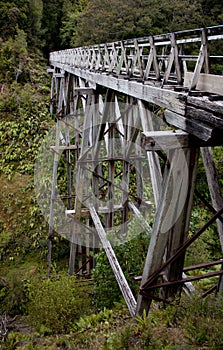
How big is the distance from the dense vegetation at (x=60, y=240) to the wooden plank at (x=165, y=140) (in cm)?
162

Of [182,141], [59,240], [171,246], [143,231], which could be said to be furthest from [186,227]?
[59,240]

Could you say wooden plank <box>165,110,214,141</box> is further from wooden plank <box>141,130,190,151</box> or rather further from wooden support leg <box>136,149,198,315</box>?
wooden support leg <box>136,149,198,315</box>

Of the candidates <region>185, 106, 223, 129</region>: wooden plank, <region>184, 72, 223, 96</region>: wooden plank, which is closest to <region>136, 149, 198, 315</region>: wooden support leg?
<region>185, 106, 223, 129</region>: wooden plank

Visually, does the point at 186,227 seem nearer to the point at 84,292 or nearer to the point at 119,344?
the point at 119,344

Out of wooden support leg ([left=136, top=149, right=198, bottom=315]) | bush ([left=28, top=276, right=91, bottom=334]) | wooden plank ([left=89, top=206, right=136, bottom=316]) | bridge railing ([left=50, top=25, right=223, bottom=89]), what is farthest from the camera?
bush ([left=28, top=276, right=91, bottom=334])

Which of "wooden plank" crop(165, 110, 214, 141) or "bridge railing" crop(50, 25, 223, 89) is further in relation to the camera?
"bridge railing" crop(50, 25, 223, 89)

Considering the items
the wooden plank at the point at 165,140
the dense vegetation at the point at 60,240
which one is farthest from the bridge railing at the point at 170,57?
the dense vegetation at the point at 60,240

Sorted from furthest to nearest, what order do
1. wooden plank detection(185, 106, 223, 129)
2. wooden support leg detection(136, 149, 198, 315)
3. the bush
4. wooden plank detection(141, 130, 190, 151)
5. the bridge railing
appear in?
the bush < wooden support leg detection(136, 149, 198, 315) < wooden plank detection(141, 130, 190, 151) < the bridge railing < wooden plank detection(185, 106, 223, 129)

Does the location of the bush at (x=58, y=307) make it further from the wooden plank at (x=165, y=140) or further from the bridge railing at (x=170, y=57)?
the wooden plank at (x=165, y=140)

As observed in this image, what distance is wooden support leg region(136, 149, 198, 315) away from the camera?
3.49 meters

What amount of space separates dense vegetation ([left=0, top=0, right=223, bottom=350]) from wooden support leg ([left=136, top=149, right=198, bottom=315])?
72 cm

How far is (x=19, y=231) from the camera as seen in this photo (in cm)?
1358

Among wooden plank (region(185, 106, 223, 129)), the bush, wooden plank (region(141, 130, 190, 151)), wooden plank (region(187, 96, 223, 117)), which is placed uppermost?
wooden plank (region(187, 96, 223, 117))

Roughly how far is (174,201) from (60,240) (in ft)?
32.8
